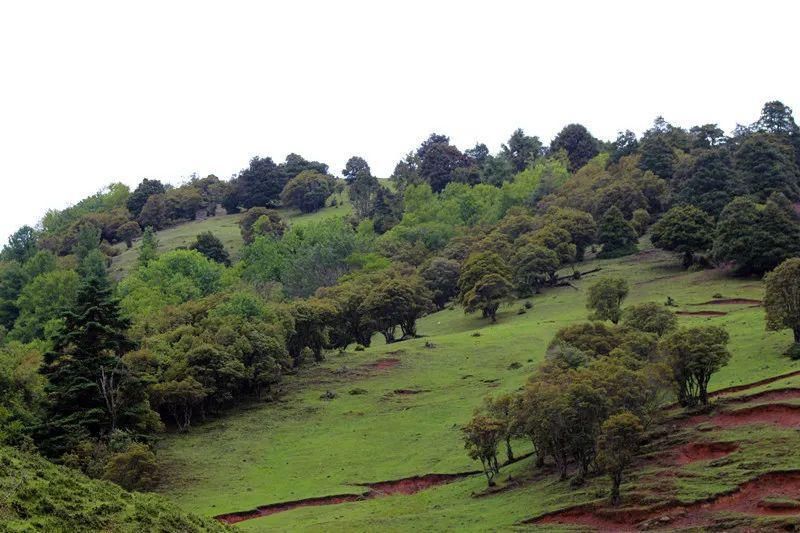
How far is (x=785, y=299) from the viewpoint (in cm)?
5556

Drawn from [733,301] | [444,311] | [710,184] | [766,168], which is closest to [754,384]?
[733,301]

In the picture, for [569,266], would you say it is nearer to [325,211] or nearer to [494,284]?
[494,284]

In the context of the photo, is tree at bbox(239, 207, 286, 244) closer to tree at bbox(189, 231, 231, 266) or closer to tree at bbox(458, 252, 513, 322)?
tree at bbox(189, 231, 231, 266)

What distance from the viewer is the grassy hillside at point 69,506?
79.4ft

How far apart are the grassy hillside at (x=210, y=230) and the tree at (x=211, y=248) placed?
5721mm

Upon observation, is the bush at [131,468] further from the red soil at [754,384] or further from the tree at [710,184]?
the tree at [710,184]

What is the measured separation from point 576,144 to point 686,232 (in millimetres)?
81677

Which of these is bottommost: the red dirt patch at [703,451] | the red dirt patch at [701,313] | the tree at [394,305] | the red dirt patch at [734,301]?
the red dirt patch at [703,451]

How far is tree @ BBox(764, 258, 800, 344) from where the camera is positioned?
181 ft

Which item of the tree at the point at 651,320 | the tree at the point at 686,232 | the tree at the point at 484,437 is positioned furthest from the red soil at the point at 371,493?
the tree at the point at 686,232

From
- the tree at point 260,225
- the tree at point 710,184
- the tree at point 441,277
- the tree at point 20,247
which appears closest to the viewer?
the tree at point 710,184

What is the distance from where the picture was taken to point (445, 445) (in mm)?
56906

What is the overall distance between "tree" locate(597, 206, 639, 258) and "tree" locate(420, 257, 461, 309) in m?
20.1

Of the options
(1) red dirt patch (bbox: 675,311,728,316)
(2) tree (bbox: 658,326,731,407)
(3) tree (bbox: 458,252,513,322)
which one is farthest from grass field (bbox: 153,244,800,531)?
(2) tree (bbox: 658,326,731,407)
